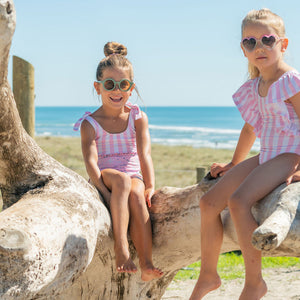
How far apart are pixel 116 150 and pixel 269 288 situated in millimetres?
2674

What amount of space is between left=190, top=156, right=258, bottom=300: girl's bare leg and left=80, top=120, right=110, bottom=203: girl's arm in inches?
25.1

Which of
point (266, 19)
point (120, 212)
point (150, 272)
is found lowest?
point (150, 272)

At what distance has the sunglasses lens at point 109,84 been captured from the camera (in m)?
3.31

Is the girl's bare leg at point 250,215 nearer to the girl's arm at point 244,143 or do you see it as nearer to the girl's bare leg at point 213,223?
the girl's bare leg at point 213,223

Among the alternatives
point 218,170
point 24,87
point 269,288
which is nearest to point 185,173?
point 269,288

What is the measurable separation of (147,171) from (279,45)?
1.16m

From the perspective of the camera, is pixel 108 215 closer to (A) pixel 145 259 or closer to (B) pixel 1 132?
(A) pixel 145 259

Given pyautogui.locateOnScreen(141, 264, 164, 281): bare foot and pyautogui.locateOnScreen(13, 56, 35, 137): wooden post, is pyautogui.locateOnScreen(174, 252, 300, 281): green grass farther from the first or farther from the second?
pyautogui.locateOnScreen(141, 264, 164, 281): bare foot

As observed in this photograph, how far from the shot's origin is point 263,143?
281cm

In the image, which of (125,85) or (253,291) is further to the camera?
(125,85)

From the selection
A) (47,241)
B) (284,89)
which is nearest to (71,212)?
(47,241)

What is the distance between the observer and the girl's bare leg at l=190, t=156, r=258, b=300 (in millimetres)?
2750

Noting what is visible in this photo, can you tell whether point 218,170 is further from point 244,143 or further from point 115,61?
point 115,61

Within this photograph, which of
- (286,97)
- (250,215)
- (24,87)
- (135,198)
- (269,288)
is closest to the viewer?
(250,215)
